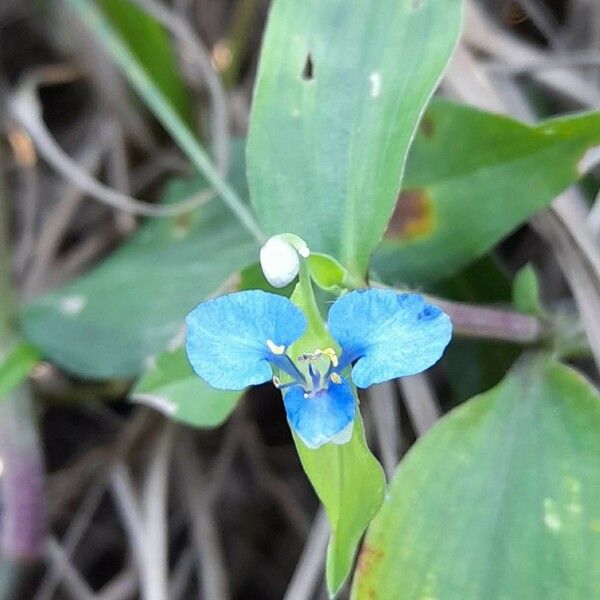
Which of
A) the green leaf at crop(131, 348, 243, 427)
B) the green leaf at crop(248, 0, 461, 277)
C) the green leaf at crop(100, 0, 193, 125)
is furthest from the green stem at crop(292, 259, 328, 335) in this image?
the green leaf at crop(100, 0, 193, 125)

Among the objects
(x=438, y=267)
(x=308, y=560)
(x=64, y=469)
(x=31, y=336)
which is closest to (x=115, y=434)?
(x=64, y=469)

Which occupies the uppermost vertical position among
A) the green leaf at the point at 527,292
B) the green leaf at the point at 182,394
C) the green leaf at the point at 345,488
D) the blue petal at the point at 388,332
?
the blue petal at the point at 388,332

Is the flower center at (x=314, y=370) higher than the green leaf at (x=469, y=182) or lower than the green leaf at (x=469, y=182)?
higher

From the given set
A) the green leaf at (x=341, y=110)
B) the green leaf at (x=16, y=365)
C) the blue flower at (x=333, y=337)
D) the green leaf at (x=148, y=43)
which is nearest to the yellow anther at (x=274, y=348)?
the blue flower at (x=333, y=337)

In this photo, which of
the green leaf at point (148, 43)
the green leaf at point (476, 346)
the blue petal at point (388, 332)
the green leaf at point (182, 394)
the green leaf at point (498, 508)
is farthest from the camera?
the green leaf at point (148, 43)

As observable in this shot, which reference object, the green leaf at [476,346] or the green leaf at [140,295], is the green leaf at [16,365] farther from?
the green leaf at [476,346]

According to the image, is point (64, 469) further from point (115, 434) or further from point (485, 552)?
point (485, 552)

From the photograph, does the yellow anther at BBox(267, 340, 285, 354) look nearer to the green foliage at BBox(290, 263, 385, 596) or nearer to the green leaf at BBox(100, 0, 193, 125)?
the green foliage at BBox(290, 263, 385, 596)
